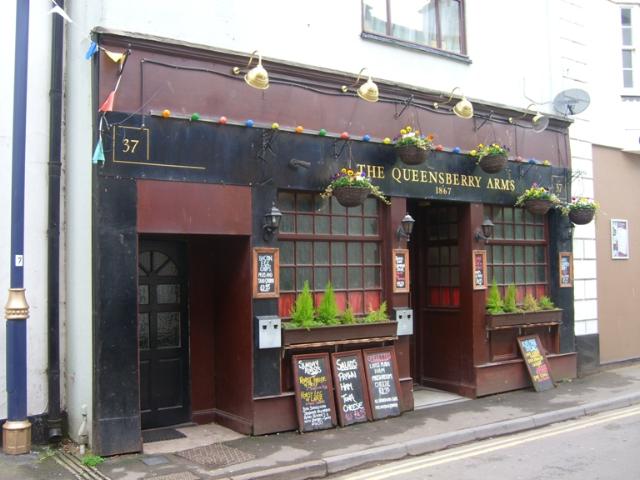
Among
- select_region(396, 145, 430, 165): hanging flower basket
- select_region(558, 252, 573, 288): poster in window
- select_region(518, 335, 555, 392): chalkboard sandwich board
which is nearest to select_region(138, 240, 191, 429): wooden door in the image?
select_region(396, 145, 430, 165): hanging flower basket

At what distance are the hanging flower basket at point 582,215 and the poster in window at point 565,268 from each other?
67cm

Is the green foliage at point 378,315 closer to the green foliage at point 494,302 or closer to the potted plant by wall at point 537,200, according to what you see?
the green foliage at point 494,302

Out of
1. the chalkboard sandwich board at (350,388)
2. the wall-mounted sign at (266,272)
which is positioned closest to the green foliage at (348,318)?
the chalkboard sandwich board at (350,388)

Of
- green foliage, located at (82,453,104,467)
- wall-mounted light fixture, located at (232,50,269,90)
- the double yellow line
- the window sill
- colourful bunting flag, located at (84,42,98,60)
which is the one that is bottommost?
the double yellow line

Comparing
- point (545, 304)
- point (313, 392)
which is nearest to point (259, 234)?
point (313, 392)

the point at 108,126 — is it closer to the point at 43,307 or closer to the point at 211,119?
the point at 211,119

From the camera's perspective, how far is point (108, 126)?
298 inches

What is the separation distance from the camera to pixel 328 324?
9094 millimetres

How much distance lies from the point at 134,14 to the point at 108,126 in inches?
58.3

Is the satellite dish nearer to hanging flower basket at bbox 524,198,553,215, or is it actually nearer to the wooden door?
hanging flower basket at bbox 524,198,553,215

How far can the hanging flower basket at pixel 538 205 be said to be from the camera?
11453mm

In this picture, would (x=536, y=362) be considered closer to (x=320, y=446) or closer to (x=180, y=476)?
(x=320, y=446)

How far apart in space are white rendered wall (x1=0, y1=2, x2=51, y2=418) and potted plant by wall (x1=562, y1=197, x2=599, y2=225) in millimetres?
8819

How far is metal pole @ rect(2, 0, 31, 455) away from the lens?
7.32 meters
